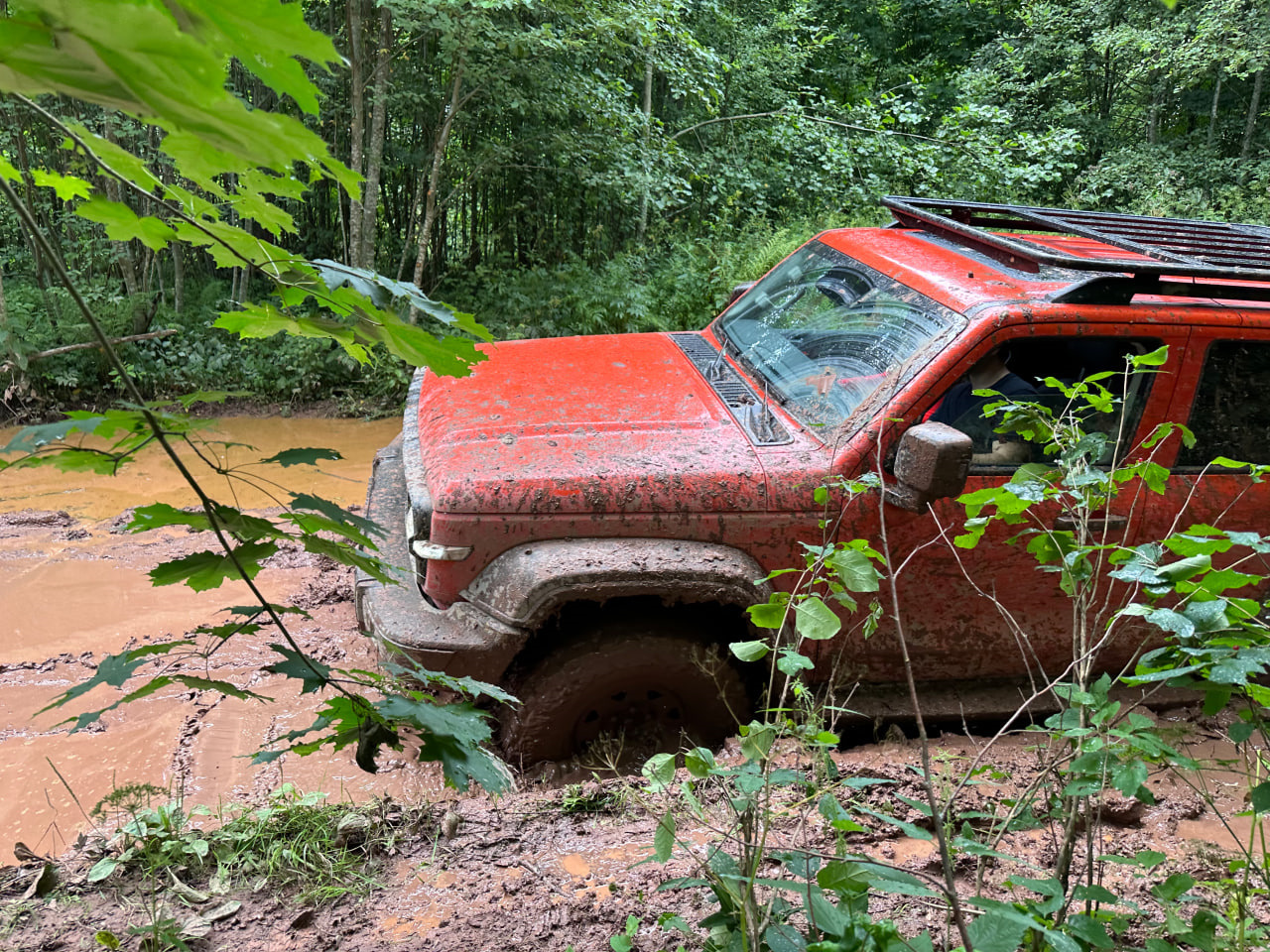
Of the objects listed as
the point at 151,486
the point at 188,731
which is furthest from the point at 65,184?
the point at 151,486

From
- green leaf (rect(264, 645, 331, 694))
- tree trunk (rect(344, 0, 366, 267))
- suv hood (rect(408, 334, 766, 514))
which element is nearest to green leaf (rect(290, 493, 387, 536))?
green leaf (rect(264, 645, 331, 694))

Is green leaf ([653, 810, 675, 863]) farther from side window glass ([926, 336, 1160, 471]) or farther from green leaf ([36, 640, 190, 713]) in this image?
side window glass ([926, 336, 1160, 471])

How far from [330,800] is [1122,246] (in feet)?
11.2

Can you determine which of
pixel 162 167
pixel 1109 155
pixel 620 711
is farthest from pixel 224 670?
pixel 1109 155

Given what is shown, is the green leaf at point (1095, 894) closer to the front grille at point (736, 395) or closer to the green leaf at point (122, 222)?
the front grille at point (736, 395)

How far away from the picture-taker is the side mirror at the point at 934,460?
7.91ft

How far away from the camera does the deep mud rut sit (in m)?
1.95

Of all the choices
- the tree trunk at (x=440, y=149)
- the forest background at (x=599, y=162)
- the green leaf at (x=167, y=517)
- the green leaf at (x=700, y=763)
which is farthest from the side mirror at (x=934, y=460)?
the tree trunk at (x=440, y=149)

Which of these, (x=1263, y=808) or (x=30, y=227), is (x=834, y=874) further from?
(x=30, y=227)

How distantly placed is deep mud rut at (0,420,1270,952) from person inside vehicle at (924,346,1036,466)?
3.11ft

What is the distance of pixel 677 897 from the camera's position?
2.00 meters

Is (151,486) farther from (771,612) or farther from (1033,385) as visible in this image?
(1033,385)

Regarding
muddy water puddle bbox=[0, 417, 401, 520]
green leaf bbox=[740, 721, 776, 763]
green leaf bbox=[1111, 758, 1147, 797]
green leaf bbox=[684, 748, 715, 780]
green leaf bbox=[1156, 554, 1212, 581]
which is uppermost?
green leaf bbox=[1156, 554, 1212, 581]

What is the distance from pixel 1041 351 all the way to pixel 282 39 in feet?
8.78
